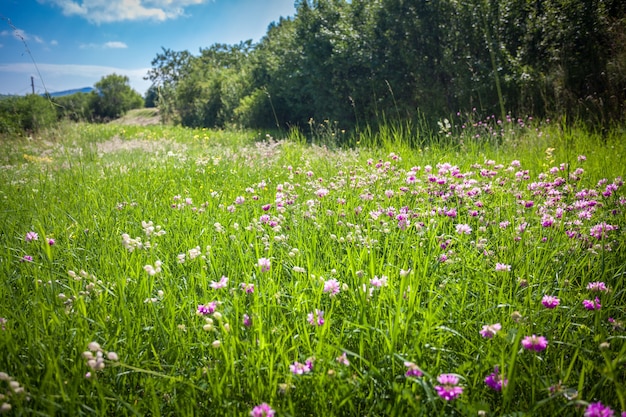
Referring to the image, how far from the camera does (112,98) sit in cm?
5459

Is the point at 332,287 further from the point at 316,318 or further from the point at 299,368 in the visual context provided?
the point at 299,368

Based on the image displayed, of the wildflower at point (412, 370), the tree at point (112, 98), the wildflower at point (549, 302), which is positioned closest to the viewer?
the wildflower at point (412, 370)

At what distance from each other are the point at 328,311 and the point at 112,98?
211 feet

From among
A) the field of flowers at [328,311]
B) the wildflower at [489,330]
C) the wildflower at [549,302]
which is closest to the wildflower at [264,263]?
the field of flowers at [328,311]

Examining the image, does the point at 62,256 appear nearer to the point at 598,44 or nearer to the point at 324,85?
the point at 598,44

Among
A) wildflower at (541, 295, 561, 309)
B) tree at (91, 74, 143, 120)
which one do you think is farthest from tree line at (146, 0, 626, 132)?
tree at (91, 74, 143, 120)

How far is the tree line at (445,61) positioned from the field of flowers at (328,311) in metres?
1.33

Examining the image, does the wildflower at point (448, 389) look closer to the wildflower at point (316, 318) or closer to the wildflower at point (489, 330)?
the wildflower at point (489, 330)

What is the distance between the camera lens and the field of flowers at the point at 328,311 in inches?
49.4

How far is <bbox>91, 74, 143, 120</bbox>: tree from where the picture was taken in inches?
2076

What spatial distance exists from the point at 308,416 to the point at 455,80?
11.2 metres

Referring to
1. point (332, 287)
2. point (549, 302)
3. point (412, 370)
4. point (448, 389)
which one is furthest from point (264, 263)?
point (549, 302)

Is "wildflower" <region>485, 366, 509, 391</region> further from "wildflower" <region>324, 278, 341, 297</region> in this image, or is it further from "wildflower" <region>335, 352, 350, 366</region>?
"wildflower" <region>324, 278, 341, 297</region>

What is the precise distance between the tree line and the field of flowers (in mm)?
1330
